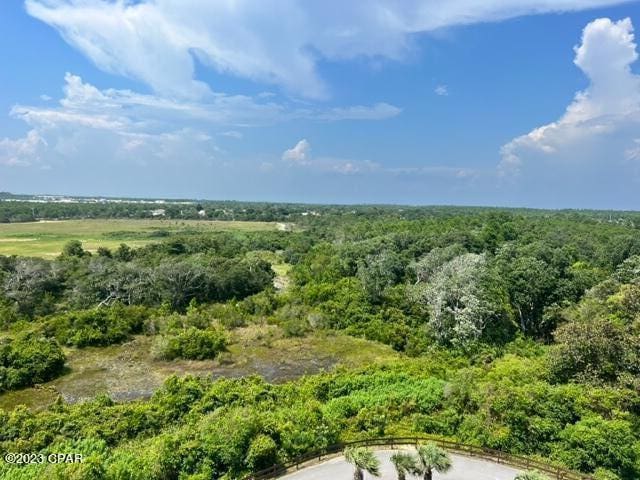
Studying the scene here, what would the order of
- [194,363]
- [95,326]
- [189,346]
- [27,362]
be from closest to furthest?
[27,362]
[194,363]
[189,346]
[95,326]

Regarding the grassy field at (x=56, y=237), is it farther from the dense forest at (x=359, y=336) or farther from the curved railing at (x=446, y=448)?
the curved railing at (x=446, y=448)

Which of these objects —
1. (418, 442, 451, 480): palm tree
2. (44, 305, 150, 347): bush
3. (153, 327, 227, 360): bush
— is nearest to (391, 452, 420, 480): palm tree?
(418, 442, 451, 480): palm tree

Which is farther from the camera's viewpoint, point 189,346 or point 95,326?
point 95,326

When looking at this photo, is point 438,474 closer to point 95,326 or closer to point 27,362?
point 27,362

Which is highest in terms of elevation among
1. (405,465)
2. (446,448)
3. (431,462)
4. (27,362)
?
(431,462)

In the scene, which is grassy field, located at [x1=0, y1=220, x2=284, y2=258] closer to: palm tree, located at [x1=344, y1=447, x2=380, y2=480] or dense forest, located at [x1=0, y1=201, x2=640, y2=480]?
dense forest, located at [x1=0, y1=201, x2=640, y2=480]

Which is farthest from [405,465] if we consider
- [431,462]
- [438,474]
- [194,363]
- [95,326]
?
[95,326]

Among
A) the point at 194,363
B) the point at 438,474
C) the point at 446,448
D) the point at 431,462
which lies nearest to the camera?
the point at 431,462

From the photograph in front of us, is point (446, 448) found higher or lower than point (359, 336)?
higher
